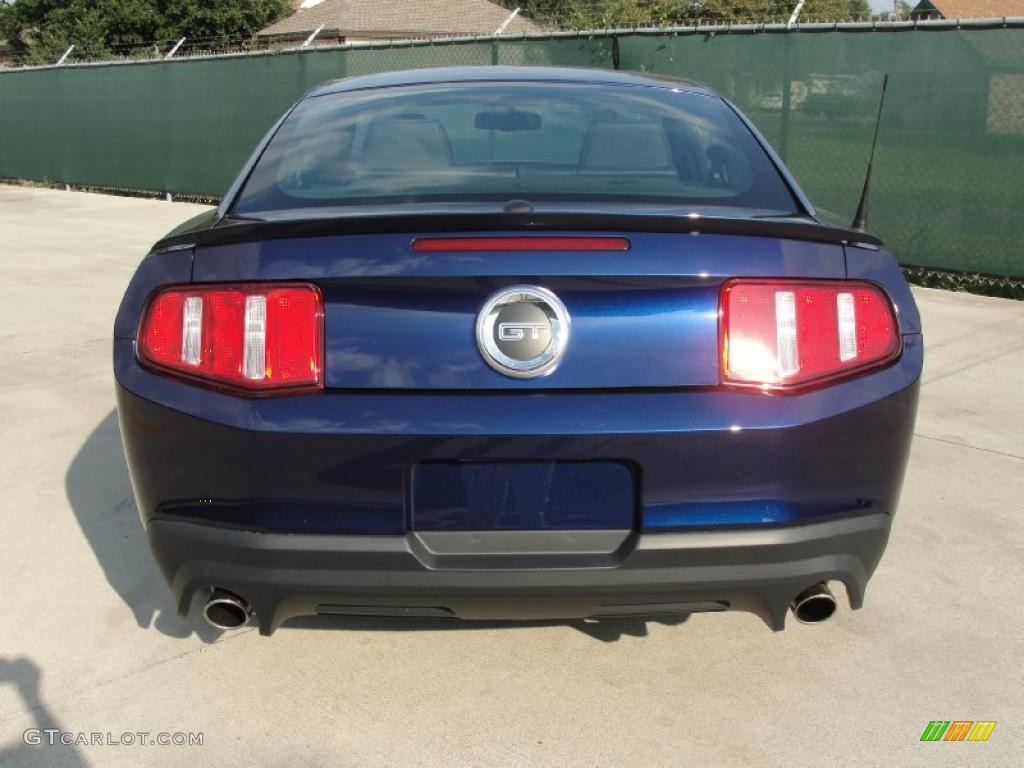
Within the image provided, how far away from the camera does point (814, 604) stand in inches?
99.8

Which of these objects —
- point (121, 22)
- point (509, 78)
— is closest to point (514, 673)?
point (509, 78)

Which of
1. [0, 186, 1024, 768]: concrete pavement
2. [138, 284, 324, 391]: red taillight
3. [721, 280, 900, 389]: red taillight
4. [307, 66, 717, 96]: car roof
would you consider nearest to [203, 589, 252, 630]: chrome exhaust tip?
Answer: [0, 186, 1024, 768]: concrete pavement

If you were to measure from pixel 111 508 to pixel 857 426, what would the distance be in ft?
9.46

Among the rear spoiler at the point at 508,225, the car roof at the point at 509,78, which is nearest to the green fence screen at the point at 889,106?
the car roof at the point at 509,78

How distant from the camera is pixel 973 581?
357cm

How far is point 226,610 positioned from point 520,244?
1052 mm

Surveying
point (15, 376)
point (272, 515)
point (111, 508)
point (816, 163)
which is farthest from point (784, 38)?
point (272, 515)

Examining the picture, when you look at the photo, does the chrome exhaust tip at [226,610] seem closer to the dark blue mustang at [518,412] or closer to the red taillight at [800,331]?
the dark blue mustang at [518,412]

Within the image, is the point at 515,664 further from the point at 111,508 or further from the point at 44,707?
the point at 111,508

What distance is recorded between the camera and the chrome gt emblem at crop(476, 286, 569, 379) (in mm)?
2291

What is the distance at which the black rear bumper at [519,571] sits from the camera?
2.35 meters

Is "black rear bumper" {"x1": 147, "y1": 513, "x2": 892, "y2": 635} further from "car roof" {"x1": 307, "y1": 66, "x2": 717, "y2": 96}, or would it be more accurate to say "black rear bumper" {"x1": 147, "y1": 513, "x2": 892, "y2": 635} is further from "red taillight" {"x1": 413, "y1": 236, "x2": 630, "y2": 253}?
"car roof" {"x1": 307, "y1": 66, "x2": 717, "y2": 96}

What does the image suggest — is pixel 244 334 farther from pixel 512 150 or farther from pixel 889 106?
pixel 889 106

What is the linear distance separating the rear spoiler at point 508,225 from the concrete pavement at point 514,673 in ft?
3.24
